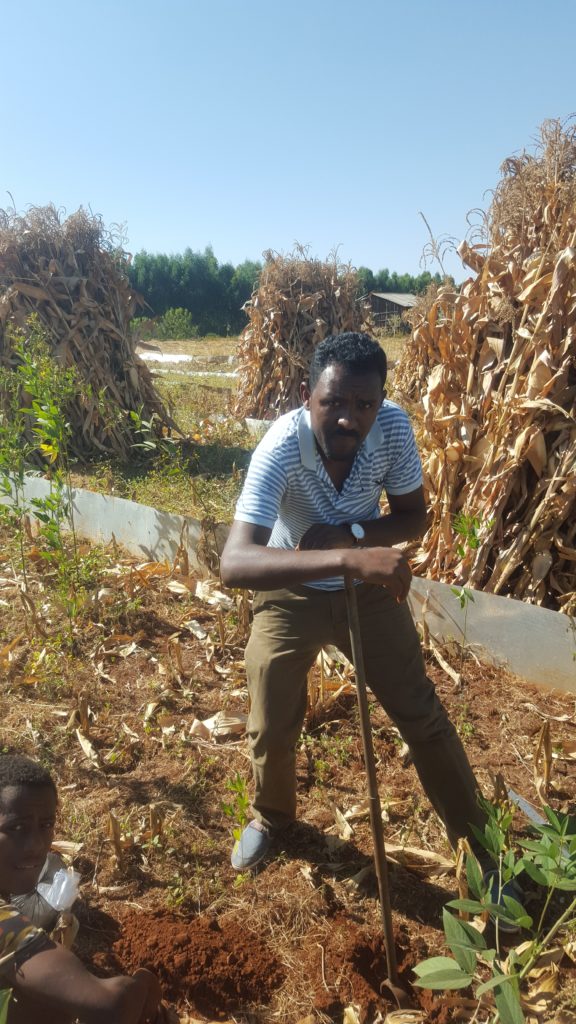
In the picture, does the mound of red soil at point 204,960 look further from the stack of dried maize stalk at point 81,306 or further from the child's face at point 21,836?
the stack of dried maize stalk at point 81,306

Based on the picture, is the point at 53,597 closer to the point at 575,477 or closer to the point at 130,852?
the point at 130,852

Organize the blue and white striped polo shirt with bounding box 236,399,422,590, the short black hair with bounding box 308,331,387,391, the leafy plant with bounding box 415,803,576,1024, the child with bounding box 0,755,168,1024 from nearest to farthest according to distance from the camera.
A: the leafy plant with bounding box 415,803,576,1024 < the child with bounding box 0,755,168,1024 < the short black hair with bounding box 308,331,387,391 < the blue and white striped polo shirt with bounding box 236,399,422,590

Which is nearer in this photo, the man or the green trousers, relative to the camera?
the man

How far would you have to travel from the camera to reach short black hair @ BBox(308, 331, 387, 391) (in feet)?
6.88

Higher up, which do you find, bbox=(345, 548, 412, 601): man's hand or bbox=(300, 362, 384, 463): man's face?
bbox=(300, 362, 384, 463): man's face

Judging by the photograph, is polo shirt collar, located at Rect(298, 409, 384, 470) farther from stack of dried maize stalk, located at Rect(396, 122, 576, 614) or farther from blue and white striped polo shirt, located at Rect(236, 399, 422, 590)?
stack of dried maize stalk, located at Rect(396, 122, 576, 614)

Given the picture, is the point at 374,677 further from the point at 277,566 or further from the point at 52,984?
the point at 52,984

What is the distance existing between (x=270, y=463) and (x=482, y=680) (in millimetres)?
2088

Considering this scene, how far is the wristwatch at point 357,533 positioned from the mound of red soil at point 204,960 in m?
1.26

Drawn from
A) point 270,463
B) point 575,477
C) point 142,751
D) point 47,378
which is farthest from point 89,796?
point 575,477

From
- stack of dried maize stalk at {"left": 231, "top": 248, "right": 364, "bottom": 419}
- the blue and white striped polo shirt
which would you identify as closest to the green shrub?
stack of dried maize stalk at {"left": 231, "top": 248, "right": 364, "bottom": 419}

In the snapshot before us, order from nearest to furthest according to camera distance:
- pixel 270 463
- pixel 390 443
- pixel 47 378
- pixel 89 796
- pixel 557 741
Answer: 1. pixel 270 463
2. pixel 390 443
3. pixel 89 796
4. pixel 557 741
5. pixel 47 378

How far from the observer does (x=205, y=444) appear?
892 centimetres

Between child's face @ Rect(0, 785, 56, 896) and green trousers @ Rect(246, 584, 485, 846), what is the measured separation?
77 centimetres
